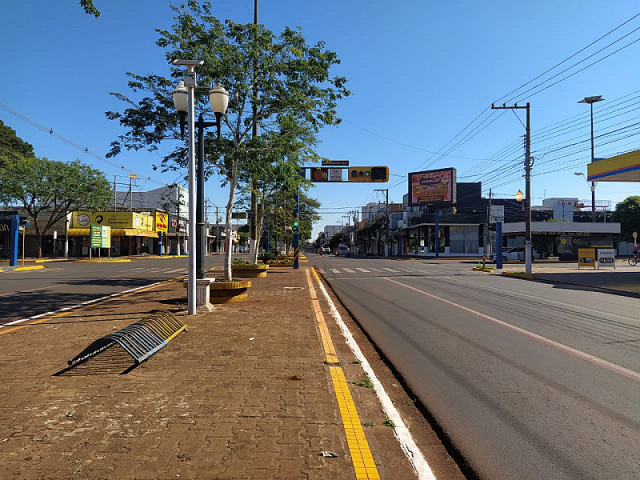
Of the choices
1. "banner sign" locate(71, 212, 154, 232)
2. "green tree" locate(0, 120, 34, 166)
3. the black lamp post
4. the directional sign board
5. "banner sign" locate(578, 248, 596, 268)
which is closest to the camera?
the black lamp post

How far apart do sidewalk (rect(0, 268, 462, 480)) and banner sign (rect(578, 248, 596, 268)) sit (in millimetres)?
30149

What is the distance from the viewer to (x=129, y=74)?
39.0 ft

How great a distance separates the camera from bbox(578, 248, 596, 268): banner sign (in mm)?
29859

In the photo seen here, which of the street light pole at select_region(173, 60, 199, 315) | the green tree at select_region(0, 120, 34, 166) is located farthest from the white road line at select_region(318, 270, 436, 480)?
the green tree at select_region(0, 120, 34, 166)

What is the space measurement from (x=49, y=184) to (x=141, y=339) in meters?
43.3

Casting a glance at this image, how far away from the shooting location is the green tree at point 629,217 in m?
57.6

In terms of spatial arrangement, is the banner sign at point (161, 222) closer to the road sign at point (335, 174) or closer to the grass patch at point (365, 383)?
the road sign at point (335, 174)

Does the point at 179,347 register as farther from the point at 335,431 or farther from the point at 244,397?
the point at 335,431

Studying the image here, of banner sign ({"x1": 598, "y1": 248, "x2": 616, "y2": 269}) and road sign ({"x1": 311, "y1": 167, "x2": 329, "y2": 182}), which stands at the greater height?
road sign ({"x1": 311, "y1": 167, "x2": 329, "y2": 182})

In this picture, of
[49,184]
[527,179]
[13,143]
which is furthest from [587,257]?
[13,143]

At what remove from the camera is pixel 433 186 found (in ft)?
175

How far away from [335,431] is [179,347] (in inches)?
137

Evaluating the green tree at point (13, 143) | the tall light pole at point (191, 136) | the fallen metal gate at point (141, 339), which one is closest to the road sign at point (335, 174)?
the tall light pole at point (191, 136)

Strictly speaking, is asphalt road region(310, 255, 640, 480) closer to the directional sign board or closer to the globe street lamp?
the globe street lamp
